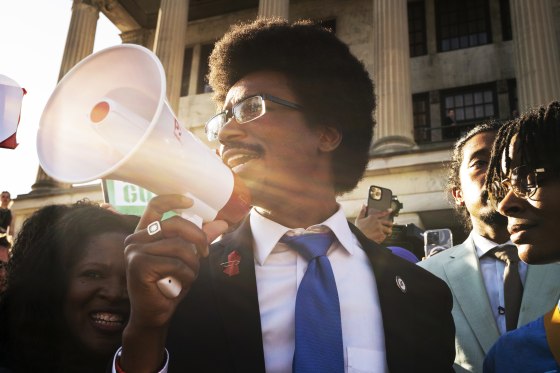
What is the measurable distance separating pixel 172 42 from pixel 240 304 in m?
18.9

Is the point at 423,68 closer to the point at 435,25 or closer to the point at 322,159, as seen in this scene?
the point at 435,25

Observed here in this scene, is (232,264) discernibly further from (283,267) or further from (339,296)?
(339,296)

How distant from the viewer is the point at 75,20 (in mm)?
21906

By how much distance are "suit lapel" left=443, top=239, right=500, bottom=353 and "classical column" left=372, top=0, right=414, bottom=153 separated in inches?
456

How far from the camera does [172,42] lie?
19484mm

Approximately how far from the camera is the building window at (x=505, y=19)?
1923cm

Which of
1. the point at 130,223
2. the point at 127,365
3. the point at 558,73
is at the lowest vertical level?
the point at 127,365

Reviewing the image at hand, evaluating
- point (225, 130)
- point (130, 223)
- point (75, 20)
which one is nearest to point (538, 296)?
point (225, 130)

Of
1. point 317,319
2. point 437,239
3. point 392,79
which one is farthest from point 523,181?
point 392,79

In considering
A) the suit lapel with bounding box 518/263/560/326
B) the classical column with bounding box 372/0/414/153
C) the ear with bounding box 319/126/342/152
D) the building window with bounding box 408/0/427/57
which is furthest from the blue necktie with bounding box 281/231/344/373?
the building window with bounding box 408/0/427/57

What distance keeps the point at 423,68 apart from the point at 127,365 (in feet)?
66.5

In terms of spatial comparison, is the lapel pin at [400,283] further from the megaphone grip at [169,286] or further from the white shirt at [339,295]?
the megaphone grip at [169,286]

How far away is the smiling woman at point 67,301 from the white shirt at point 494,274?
85.6 inches

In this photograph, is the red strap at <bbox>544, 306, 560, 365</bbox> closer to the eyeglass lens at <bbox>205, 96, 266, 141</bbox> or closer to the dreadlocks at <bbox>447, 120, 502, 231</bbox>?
the eyeglass lens at <bbox>205, 96, 266, 141</bbox>
